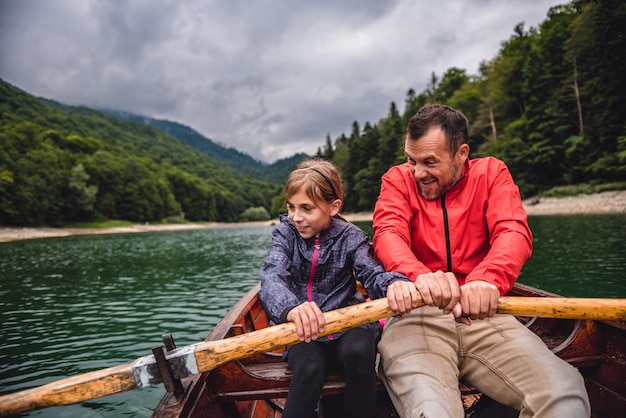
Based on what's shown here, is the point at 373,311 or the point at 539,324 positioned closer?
the point at 373,311

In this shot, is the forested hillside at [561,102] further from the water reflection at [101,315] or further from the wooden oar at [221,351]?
the wooden oar at [221,351]

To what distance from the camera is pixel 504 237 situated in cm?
206

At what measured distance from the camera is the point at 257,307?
441cm

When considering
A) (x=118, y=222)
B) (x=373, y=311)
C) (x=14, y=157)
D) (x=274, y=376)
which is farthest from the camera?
(x=118, y=222)

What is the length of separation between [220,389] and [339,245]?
4.11ft

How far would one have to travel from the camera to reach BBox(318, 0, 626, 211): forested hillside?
98.6ft

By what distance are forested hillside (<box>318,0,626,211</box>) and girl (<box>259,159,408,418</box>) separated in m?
29.3

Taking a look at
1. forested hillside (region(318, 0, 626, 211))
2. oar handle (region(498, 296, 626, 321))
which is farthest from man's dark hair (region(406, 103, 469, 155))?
forested hillside (region(318, 0, 626, 211))

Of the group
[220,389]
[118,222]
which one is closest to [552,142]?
[220,389]

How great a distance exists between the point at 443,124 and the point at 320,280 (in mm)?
Answer: 1361

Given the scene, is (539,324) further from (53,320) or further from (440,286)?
(53,320)

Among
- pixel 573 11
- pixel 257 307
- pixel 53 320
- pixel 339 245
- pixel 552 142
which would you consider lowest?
pixel 53 320

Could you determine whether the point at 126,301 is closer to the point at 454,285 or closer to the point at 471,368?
the point at 471,368

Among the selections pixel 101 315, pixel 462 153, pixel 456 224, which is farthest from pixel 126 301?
pixel 462 153
